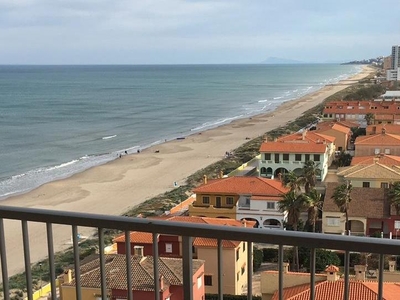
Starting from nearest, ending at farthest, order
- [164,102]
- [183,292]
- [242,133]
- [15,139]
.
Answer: [183,292] → [15,139] → [242,133] → [164,102]

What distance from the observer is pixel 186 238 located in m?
2.62

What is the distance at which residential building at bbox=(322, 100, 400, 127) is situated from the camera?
4969 cm

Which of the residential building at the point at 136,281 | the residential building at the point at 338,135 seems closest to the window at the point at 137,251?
the residential building at the point at 136,281

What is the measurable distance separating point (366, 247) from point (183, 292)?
3.18 feet

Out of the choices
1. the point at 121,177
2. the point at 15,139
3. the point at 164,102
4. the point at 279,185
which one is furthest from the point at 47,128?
the point at 279,185

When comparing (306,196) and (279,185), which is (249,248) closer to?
(306,196)

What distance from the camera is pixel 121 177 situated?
39.1m

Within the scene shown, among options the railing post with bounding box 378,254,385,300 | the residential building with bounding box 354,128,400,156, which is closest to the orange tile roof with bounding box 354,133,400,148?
the residential building with bounding box 354,128,400,156

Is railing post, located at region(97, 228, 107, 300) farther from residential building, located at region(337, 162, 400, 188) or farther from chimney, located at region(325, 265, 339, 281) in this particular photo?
residential building, located at region(337, 162, 400, 188)

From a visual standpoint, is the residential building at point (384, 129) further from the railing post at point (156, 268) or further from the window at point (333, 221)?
the railing post at point (156, 268)

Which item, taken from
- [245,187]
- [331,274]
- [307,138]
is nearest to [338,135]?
[307,138]

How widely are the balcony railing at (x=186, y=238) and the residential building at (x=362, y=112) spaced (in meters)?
48.6

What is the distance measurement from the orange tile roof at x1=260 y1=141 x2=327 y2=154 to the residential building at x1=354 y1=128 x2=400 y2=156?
4.30 m

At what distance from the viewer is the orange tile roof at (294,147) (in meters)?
33.1
